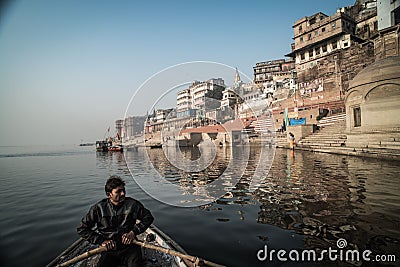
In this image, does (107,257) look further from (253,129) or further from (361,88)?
(253,129)

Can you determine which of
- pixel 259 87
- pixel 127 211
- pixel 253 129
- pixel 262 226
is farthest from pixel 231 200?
pixel 259 87

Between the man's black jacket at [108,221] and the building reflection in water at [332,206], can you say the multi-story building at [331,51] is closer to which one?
the building reflection in water at [332,206]

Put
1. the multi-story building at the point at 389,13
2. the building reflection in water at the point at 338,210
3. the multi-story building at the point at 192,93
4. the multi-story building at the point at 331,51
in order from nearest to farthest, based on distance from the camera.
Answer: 1. the building reflection in water at the point at 338,210
2. the multi-story building at the point at 192,93
3. the multi-story building at the point at 389,13
4. the multi-story building at the point at 331,51

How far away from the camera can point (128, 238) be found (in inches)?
144

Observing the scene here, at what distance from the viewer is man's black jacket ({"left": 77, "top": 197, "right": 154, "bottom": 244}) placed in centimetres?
371

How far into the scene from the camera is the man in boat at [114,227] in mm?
3682

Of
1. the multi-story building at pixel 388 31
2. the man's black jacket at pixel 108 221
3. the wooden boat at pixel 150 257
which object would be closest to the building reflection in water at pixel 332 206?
the wooden boat at pixel 150 257

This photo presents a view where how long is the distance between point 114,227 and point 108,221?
160 mm

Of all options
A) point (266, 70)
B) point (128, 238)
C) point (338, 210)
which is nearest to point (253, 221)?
point (338, 210)

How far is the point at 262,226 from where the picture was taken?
20.2 feet

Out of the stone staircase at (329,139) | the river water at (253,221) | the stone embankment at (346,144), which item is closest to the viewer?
the river water at (253,221)

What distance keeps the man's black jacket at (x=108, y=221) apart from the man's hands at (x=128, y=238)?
8cm

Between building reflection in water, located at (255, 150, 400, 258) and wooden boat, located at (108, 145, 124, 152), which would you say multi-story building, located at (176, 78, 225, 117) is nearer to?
building reflection in water, located at (255, 150, 400, 258)

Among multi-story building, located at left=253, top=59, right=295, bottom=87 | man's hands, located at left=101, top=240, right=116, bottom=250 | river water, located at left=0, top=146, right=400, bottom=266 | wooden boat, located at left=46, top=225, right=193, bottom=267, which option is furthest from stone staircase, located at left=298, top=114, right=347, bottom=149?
multi-story building, located at left=253, top=59, right=295, bottom=87
